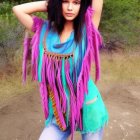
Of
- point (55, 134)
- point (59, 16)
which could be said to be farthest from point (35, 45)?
point (55, 134)

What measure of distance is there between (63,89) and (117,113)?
2548mm

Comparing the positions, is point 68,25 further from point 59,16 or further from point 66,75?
point 66,75

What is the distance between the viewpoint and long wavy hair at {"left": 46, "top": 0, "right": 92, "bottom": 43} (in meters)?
2.42

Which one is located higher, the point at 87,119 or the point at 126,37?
the point at 87,119

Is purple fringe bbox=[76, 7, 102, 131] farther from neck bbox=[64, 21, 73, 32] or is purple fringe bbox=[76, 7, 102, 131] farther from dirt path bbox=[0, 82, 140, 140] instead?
dirt path bbox=[0, 82, 140, 140]

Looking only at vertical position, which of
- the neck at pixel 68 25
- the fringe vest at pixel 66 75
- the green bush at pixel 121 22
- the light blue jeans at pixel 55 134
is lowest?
the green bush at pixel 121 22

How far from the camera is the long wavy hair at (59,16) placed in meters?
2.42

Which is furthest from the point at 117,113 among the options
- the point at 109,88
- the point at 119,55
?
the point at 119,55

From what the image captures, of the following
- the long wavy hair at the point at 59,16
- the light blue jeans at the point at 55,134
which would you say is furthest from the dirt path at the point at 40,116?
the long wavy hair at the point at 59,16

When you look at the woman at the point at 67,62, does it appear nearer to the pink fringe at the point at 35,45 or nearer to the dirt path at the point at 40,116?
the pink fringe at the point at 35,45

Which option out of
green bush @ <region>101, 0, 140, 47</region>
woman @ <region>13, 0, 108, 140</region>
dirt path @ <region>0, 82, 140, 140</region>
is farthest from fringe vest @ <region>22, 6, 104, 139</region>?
green bush @ <region>101, 0, 140, 47</region>

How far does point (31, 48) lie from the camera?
8.35 feet

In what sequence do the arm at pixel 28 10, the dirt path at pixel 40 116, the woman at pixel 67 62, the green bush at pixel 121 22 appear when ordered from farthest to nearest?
the green bush at pixel 121 22 → the dirt path at pixel 40 116 → the arm at pixel 28 10 → the woman at pixel 67 62

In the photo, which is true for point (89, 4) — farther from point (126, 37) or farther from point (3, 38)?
point (126, 37)
